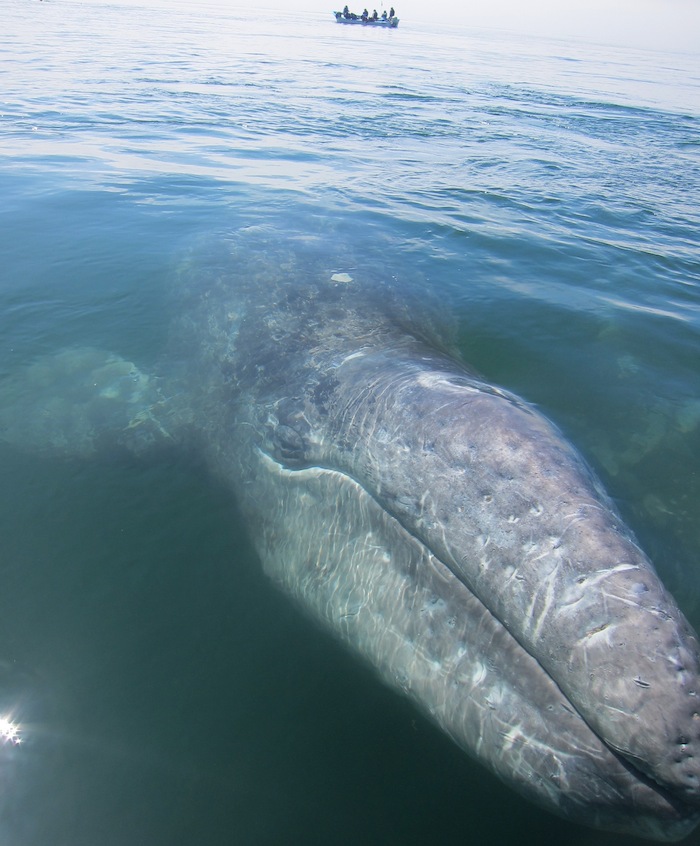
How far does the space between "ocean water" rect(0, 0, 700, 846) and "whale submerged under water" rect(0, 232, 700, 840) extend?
1.63 ft

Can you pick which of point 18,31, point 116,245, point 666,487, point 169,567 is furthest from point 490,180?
point 18,31

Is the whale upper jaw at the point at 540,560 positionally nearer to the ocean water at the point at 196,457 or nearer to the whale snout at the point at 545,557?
the whale snout at the point at 545,557

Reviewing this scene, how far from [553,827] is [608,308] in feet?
33.5

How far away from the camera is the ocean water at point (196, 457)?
5.22 meters

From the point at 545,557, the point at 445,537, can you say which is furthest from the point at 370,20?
the point at 545,557

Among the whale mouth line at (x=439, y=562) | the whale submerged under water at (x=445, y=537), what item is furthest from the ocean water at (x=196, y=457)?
the whale mouth line at (x=439, y=562)

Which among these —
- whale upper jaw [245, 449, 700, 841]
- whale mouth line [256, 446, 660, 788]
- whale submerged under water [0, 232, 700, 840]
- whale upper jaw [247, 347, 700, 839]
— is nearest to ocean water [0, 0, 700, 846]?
whale upper jaw [245, 449, 700, 841]

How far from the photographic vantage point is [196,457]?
888 centimetres

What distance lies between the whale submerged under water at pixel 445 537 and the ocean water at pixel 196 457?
50cm

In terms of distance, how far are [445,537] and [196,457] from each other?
170 inches

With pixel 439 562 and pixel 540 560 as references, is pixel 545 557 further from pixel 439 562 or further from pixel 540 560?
pixel 439 562

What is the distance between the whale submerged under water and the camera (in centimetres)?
460

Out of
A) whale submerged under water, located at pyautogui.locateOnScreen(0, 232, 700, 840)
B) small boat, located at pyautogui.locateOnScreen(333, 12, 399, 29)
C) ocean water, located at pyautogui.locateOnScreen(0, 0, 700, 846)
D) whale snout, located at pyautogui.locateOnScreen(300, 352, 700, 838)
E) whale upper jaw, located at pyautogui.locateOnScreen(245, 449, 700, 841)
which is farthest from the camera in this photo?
small boat, located at pyautogui.locateOnScreen(333, 12, 399, 29)

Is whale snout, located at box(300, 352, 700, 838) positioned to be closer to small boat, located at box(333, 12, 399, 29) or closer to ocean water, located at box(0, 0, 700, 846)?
ocean water, located at box(0, 0, 700, 846)
